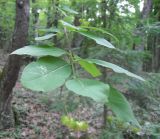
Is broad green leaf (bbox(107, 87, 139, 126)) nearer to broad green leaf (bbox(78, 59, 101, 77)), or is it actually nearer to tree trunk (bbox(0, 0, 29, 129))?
broad green leaf (bbox(78, 59, 101, 77))

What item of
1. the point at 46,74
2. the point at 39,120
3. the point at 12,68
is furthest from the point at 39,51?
the point at 39,120

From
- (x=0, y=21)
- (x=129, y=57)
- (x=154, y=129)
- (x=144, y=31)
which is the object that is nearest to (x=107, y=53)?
(x=129, y=57)

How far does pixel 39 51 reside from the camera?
A: 489 millimetres

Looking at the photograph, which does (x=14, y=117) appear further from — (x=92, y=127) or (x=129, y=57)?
(x=129, y=57)

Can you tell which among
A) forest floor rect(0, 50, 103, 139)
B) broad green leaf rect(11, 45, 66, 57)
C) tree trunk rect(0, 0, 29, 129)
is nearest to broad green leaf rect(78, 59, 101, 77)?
broad green leaf rect(11, 45, 66, 57)

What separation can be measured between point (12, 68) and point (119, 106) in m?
4.38

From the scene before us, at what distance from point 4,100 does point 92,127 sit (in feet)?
5.67

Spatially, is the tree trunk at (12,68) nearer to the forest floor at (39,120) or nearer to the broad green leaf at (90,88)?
the forest floor at (39,120)

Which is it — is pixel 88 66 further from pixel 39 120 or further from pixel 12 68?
pixel 39 120

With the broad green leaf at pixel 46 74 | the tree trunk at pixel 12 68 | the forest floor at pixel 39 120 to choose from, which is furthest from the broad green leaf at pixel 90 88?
the forest floor at pixel 39 120

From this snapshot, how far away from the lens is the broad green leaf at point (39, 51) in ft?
1.57

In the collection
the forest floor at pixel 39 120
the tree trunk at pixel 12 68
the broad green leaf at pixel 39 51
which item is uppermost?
the broad green leaf at pixel 39 51

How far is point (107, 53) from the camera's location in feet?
13.5

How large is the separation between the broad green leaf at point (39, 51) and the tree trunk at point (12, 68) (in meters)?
3.78
